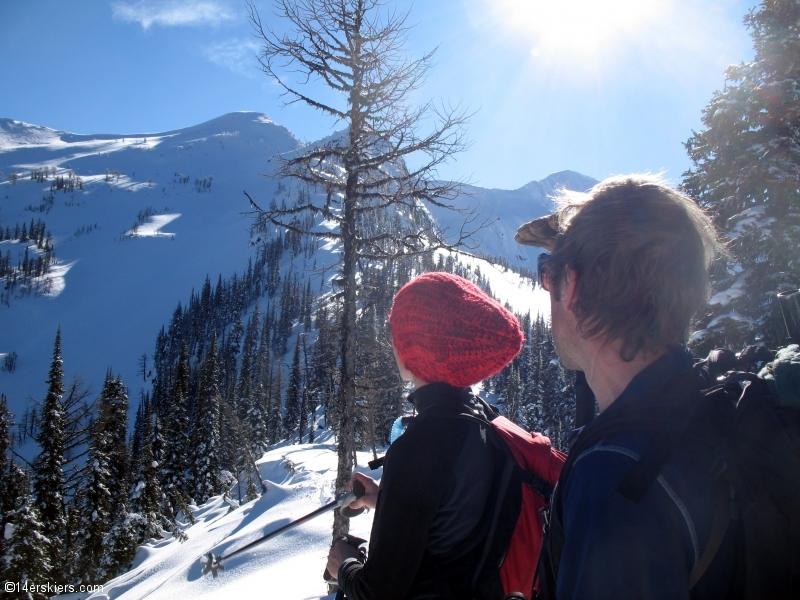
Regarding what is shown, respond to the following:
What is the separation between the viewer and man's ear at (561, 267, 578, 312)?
150 centimetres

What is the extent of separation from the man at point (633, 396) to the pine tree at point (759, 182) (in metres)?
7.81

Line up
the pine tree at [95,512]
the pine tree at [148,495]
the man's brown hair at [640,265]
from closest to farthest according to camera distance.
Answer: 1. the man's brown hair at [640,265]
2. the pine tree at [95,512]
3. the pine tree at [148,495]

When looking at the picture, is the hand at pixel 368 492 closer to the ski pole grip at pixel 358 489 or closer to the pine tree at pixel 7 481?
the ski pole grip at pixel 358 489

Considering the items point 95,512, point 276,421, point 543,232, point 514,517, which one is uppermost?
point 543,232

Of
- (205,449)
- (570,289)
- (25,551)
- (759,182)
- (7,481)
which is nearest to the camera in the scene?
(570,289)

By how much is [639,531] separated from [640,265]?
2.41ft

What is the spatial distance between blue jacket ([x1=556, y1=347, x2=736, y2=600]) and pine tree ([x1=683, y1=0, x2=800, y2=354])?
8104mm

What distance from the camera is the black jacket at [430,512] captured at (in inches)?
72.4

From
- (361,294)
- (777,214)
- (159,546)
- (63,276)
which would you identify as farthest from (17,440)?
(777,214)

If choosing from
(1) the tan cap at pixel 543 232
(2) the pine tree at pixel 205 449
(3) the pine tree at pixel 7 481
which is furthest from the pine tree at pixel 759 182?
(2) the pine tree at pixel 205 449

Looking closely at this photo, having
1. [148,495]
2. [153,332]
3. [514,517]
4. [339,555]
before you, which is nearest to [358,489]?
[339,555]

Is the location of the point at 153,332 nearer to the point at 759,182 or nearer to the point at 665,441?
the point at 759,182

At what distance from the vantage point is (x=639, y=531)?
3.38 feet

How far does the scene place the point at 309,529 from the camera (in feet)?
42.0
